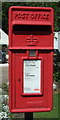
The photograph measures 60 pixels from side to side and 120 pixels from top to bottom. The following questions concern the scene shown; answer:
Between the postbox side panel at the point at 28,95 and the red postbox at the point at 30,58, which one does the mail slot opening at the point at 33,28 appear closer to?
the red postbox at the point at 30,58

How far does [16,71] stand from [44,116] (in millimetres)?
3122

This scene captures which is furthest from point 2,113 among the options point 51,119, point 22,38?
point 22,38

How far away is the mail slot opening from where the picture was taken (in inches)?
166

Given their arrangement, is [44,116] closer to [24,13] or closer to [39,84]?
[39,84]

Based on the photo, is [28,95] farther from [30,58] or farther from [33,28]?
[33,28]

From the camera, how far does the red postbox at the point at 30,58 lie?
4.24m

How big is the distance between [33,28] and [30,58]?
41 centimetres

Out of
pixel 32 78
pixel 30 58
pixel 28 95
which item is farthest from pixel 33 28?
pixel 28 95

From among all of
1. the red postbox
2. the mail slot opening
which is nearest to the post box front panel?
the red postbox

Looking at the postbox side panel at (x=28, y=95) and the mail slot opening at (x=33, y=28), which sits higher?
the mail slot opening at (x=33, y=28)

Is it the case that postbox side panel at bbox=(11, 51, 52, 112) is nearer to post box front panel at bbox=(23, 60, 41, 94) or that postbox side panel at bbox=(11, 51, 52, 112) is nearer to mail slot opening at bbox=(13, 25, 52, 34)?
post box front panel at bbox=(23, 60, 41, 94)

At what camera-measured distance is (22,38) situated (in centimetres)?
425

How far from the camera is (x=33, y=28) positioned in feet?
14.0

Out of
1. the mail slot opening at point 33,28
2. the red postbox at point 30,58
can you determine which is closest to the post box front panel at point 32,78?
the red postbox at point 30,58
